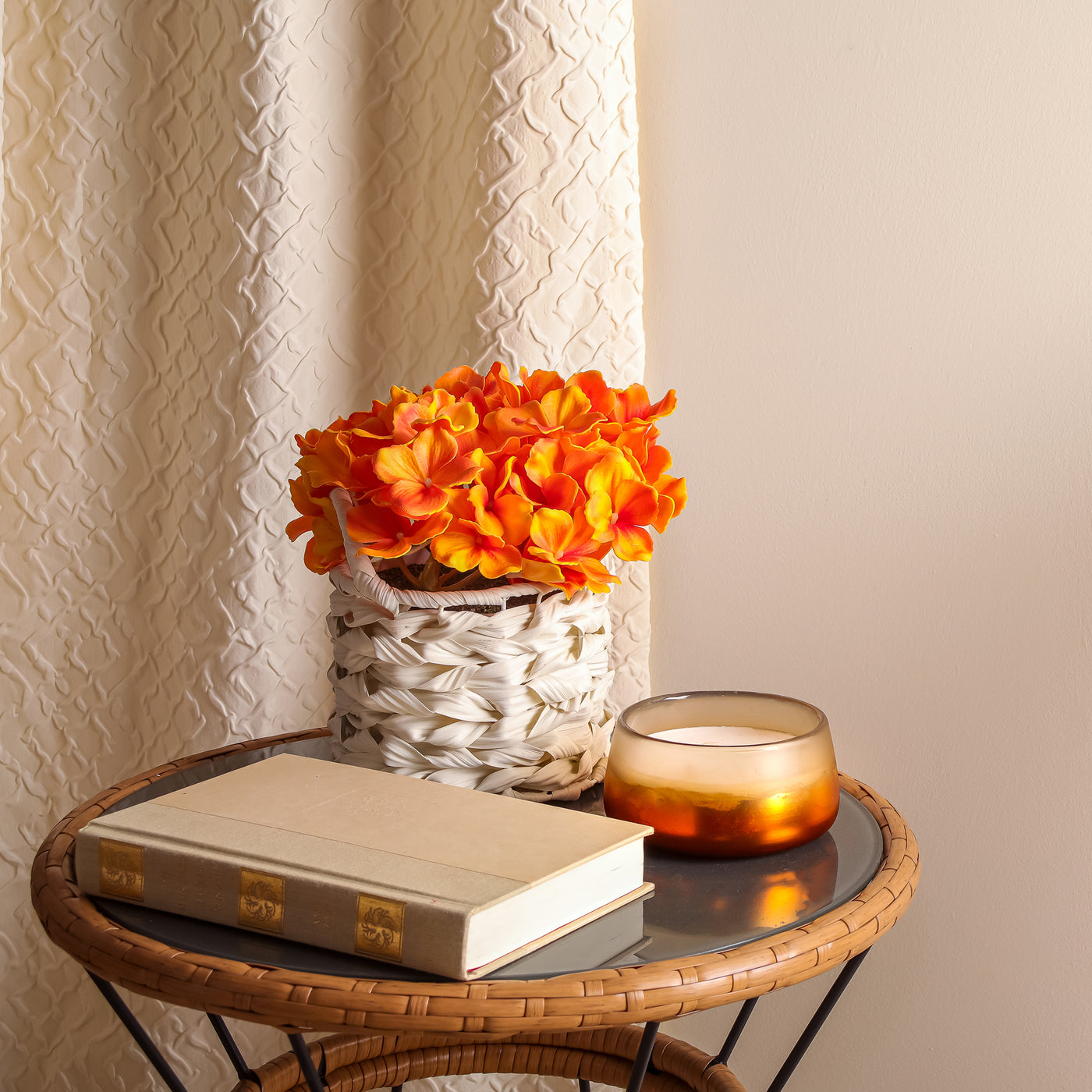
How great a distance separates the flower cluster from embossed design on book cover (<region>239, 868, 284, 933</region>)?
19 cm

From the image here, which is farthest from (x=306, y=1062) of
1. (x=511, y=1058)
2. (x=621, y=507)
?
(x=621, y=507)

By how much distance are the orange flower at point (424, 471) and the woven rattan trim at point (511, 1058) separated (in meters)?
0.42

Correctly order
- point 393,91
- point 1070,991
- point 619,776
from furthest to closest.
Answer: point 393,91 → point 1070,991 → point 619,776

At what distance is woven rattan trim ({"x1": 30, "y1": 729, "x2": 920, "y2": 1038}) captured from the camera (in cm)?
43

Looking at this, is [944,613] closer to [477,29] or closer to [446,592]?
[446,592]

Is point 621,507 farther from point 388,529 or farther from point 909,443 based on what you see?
point 909,443

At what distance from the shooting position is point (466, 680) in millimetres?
601

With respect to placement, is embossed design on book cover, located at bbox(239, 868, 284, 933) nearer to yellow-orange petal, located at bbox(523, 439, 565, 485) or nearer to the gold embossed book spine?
the gold embossed book spine

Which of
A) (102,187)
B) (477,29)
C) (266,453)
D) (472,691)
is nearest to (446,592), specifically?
(472,691)

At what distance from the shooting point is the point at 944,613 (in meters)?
0.84

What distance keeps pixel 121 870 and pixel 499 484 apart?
0.94 ft

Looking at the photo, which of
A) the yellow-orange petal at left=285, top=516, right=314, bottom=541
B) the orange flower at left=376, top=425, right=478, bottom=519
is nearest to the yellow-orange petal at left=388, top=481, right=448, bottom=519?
the orange flower at left=376, top=425, right=478, bottom=519

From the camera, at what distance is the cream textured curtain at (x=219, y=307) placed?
0.87 metres

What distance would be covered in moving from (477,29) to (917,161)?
1.25 feet
